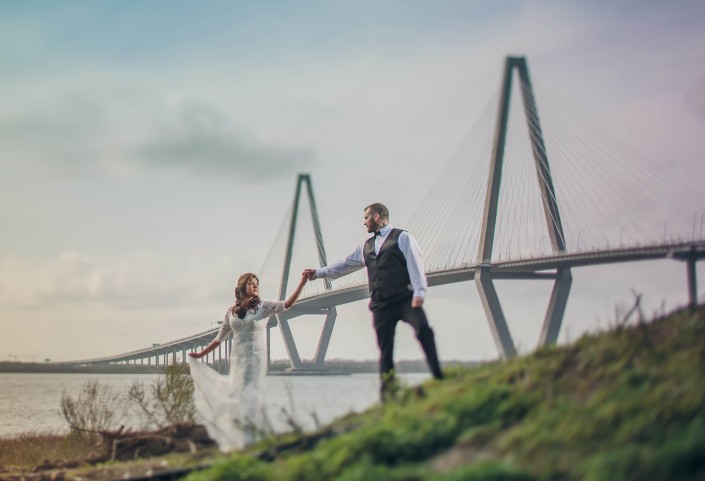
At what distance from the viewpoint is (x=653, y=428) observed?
12.8 ft

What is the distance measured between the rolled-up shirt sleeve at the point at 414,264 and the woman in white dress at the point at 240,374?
1.22m

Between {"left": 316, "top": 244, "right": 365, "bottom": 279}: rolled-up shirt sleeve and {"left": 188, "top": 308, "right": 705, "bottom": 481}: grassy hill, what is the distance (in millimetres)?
2204

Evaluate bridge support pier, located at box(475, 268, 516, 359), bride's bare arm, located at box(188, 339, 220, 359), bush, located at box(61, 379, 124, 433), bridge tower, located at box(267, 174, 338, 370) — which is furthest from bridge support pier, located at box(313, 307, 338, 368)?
bride's bare arm, located at box(188, 339, 220, 359)

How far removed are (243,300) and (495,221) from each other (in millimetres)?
26657

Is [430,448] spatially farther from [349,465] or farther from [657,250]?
[657,250]

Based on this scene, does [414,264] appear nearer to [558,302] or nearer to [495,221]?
[558,302]

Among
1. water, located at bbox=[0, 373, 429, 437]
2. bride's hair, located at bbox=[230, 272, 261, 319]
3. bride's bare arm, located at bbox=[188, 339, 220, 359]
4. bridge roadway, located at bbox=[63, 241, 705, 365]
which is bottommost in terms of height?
water, located at bbox=[0, 373, 429, 437]

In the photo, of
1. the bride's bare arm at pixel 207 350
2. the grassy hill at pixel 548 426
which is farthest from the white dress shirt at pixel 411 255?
→ the bride's bare arm at pixel 207 350

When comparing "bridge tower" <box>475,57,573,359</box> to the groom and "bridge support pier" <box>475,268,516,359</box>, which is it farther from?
the groom

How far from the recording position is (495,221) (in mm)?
33906

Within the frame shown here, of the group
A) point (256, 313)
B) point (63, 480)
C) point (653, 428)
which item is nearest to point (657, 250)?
point (256, 313)

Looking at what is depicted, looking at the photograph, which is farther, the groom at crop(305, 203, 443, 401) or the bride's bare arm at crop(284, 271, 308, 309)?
the bride's bare arm at crop(284, 271, 308, 309)

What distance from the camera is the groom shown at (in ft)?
22.5

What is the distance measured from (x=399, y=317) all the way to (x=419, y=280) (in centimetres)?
38
